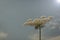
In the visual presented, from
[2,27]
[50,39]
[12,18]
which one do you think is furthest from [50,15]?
[2,27]

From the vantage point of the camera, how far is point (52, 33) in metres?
1.95

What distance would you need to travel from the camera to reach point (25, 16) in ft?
6.48

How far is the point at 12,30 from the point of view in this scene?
1.93m

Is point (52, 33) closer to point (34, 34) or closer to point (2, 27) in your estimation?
point (34, 34)

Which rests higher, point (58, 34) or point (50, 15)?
point (50, 15)

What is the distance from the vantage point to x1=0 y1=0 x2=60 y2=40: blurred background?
6.34ft

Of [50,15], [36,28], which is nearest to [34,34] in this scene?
[36,28]

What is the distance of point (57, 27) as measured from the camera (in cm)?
197

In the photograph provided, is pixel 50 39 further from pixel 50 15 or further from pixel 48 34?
pixel 50 15

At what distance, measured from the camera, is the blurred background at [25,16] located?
76.0 inches

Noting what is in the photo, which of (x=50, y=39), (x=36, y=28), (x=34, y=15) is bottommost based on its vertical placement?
(x=50, y=39)

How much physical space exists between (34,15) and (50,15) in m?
0.23

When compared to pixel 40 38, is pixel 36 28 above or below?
above

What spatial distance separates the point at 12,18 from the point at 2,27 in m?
0.18
